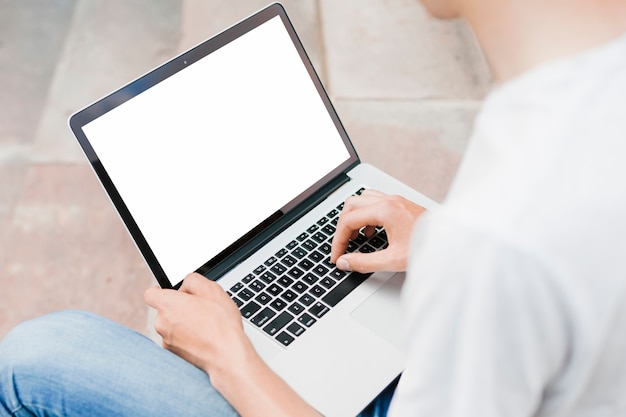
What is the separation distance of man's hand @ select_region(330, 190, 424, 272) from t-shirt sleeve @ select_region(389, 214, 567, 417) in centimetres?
40

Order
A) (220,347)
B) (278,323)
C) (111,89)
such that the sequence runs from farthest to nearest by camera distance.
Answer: (111,89) < (278,323) < (220,347)

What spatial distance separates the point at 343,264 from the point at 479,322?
506 mm

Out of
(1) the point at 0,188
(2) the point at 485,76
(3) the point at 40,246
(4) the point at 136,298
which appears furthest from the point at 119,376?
(2) the point at 485,76

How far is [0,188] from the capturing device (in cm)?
158

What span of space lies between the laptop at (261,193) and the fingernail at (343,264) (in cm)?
1

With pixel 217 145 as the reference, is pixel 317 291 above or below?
below

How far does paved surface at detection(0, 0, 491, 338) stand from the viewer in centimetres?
143

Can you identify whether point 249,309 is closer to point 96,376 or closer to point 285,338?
point 285,338

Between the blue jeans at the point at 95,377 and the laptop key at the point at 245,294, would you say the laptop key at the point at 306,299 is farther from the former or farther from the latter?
the blue jeans at the point at 95,377

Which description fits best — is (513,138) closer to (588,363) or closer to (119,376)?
(588,363)

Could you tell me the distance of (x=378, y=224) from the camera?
0.83m

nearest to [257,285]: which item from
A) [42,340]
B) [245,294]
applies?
[245,294]

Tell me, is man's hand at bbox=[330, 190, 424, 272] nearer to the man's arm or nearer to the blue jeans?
the man's arm

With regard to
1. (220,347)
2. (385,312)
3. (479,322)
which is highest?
(479,322)
